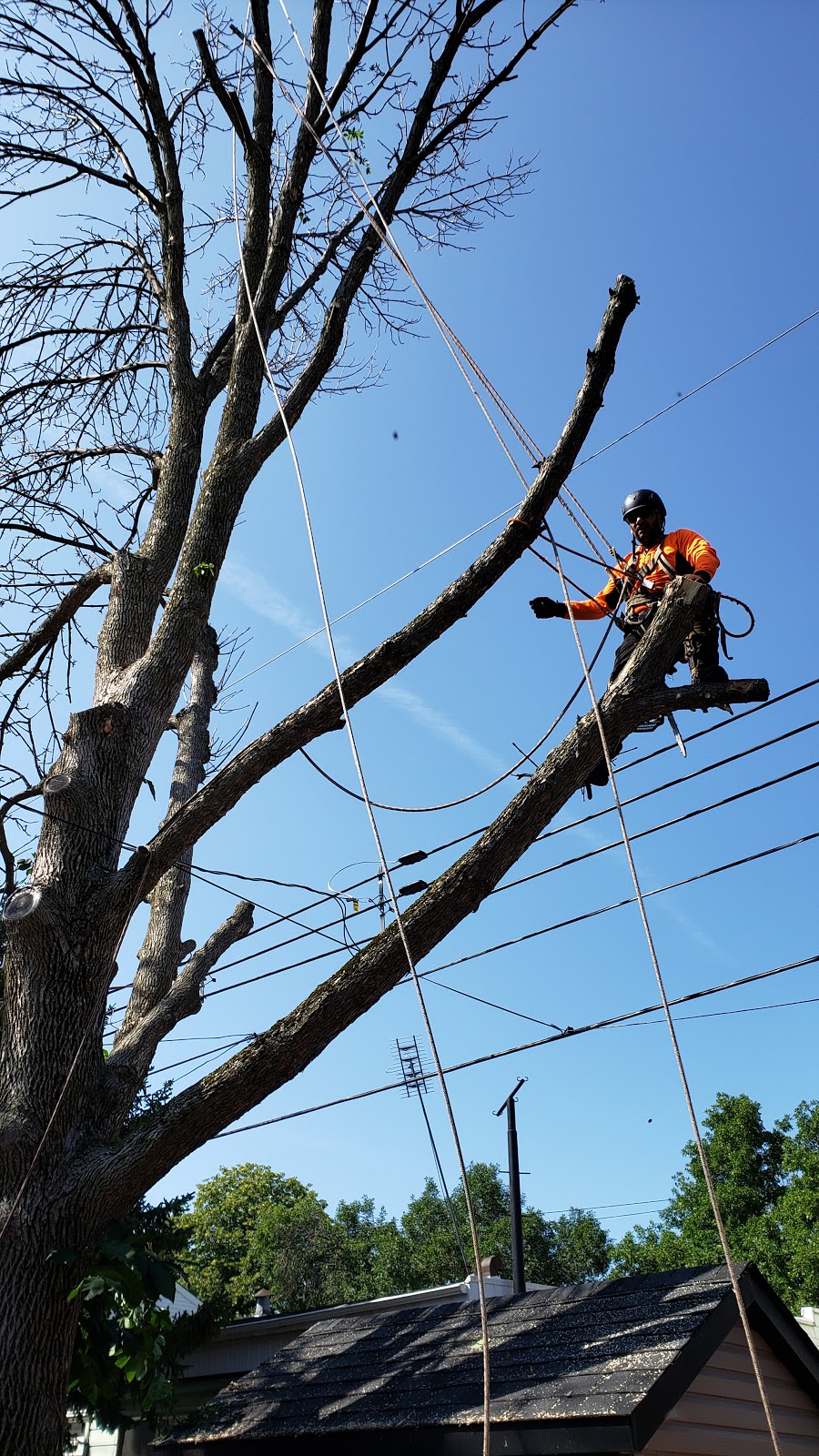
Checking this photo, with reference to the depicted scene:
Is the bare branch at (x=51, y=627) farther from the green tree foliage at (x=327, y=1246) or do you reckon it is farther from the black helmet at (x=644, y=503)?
the green tree foliage at (x=327, y=1246)

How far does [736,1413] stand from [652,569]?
4.53 m

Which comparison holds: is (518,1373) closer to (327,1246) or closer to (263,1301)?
(263,1301)

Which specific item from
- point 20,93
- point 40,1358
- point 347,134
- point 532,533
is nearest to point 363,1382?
point 40,1358

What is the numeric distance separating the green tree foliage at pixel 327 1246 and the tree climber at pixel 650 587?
35.7 metres

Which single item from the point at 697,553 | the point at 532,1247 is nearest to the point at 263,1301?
the point at 697,553

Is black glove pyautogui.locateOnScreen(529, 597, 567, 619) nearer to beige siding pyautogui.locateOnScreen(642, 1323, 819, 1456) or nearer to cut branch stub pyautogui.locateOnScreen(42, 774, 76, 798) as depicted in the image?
cut branch stub pyautogui.locateOnScreen(42, 774, 76, 798)

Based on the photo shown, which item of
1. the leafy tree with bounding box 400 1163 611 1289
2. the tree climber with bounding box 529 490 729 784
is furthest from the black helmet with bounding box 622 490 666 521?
the leafy tree with bounding box 400 1163 611 1289

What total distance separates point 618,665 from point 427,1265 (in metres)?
48.2

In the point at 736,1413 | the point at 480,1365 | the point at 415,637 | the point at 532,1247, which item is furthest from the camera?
the point at 532,1247

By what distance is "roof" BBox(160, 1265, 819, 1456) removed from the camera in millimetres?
5121

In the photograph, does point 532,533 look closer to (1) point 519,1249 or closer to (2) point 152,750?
(2) point 152,750

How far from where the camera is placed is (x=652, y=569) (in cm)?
522

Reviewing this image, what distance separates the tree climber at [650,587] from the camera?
4430 mm

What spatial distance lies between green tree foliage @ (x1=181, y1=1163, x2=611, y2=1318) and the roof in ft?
102
